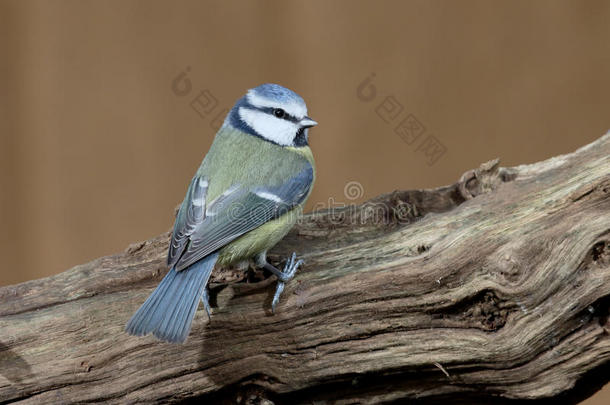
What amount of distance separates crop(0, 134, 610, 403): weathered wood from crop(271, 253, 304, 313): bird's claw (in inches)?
0.7

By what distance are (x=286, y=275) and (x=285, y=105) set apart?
1.42ft

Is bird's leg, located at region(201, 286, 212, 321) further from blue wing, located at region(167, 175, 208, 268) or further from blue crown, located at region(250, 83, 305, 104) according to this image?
blue crown, located at region(250, 83, 305, 104)

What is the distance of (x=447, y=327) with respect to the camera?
4.06ft

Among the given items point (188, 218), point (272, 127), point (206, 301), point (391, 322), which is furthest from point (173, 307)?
point (272, 127)

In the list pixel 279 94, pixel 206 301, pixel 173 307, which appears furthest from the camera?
pixel 279 94

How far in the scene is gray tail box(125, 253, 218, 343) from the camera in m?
1.21

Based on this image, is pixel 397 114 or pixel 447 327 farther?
pixel 397 114

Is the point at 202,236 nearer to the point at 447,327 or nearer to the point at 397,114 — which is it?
the point at 447,327

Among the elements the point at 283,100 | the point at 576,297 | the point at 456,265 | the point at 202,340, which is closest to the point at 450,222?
the point at 456,265

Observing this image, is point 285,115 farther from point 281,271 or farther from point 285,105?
point 281,271

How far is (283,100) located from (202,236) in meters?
0.42

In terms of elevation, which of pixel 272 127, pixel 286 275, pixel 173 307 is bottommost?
pixel 173 307

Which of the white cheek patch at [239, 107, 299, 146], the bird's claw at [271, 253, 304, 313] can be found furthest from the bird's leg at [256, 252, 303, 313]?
the white cheek patch at [239, 107, 299, 146]

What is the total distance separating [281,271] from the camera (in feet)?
4.72
